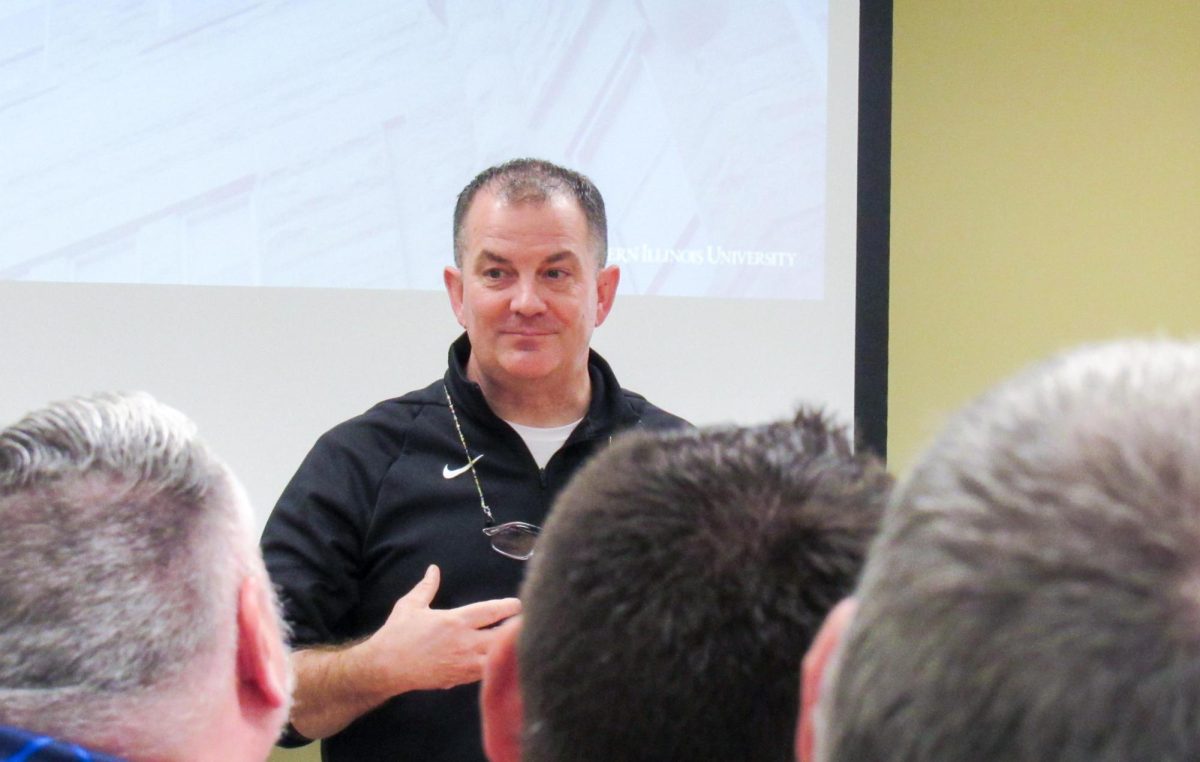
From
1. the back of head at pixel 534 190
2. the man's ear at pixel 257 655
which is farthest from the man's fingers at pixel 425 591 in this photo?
the man's ear at pixel 257 655

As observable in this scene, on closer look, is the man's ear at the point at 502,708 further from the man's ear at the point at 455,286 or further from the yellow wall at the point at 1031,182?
the yellow wall at the point at 1031,182

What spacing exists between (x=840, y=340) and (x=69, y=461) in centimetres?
208

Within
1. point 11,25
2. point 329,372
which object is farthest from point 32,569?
point 11,25

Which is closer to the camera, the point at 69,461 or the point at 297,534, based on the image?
the point at 69,461

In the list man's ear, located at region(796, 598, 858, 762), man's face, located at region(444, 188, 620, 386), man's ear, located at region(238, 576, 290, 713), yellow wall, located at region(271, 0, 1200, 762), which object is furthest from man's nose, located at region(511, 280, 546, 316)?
yellow wall, located at region(271, 0, 1200, 762)

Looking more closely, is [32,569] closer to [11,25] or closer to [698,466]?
[698,466]

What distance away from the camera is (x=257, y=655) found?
2.41ft

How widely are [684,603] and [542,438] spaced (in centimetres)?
126

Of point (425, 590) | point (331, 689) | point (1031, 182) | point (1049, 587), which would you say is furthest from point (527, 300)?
point (1031, 182)

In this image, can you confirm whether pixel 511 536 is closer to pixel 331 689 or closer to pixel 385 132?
pixel 331 689

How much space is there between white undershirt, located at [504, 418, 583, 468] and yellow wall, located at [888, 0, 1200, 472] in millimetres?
1435

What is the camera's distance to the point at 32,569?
0.65 meters

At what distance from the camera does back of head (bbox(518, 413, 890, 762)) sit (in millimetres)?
561

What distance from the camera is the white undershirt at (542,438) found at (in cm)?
181
